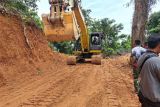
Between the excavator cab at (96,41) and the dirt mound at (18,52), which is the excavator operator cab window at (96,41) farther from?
the dirt mound at (18,52)

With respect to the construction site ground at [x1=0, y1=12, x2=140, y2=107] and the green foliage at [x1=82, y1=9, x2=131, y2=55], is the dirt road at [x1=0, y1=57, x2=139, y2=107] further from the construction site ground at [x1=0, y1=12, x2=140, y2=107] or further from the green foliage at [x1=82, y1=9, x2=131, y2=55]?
the green foliage at [x1=82, y1=9, x2=131, y2=55]

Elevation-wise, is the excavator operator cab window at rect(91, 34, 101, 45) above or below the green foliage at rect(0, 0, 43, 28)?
below

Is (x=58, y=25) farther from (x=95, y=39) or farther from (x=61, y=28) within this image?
(x=95, y=39)

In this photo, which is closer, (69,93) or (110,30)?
(69,93)

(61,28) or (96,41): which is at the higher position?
(61,28)

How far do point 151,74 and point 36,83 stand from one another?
1100cm

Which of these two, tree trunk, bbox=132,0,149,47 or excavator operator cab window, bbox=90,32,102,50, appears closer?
tree trunk, bbox=132,0,149,47

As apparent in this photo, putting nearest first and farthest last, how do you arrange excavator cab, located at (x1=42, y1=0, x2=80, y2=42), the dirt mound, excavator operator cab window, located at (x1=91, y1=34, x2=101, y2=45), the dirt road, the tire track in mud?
1. the tire track in mud
2. the dirt road
3. the dirt mound
4. excavator cab, located at (x1=42, y1=0, x2=80, y2=42)
5. excavator operator cab window, located at (x1=91, y1=34, x2=101, y2=45)

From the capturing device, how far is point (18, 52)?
71.1 ft

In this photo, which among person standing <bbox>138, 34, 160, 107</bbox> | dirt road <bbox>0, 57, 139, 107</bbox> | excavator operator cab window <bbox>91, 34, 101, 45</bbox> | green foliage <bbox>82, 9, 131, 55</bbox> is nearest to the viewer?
person standing <bbox>138, 34, 160, 107</bbox>

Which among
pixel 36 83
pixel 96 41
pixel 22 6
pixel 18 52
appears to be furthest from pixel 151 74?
pixel 96 41

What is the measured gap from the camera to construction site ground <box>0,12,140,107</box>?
468 inches

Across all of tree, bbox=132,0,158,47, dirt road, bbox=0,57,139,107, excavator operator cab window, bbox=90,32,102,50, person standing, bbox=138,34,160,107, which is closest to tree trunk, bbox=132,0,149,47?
tree, bbox=132,0,158,47

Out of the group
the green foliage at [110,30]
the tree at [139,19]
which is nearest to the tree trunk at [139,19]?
the tree at [139,19]
